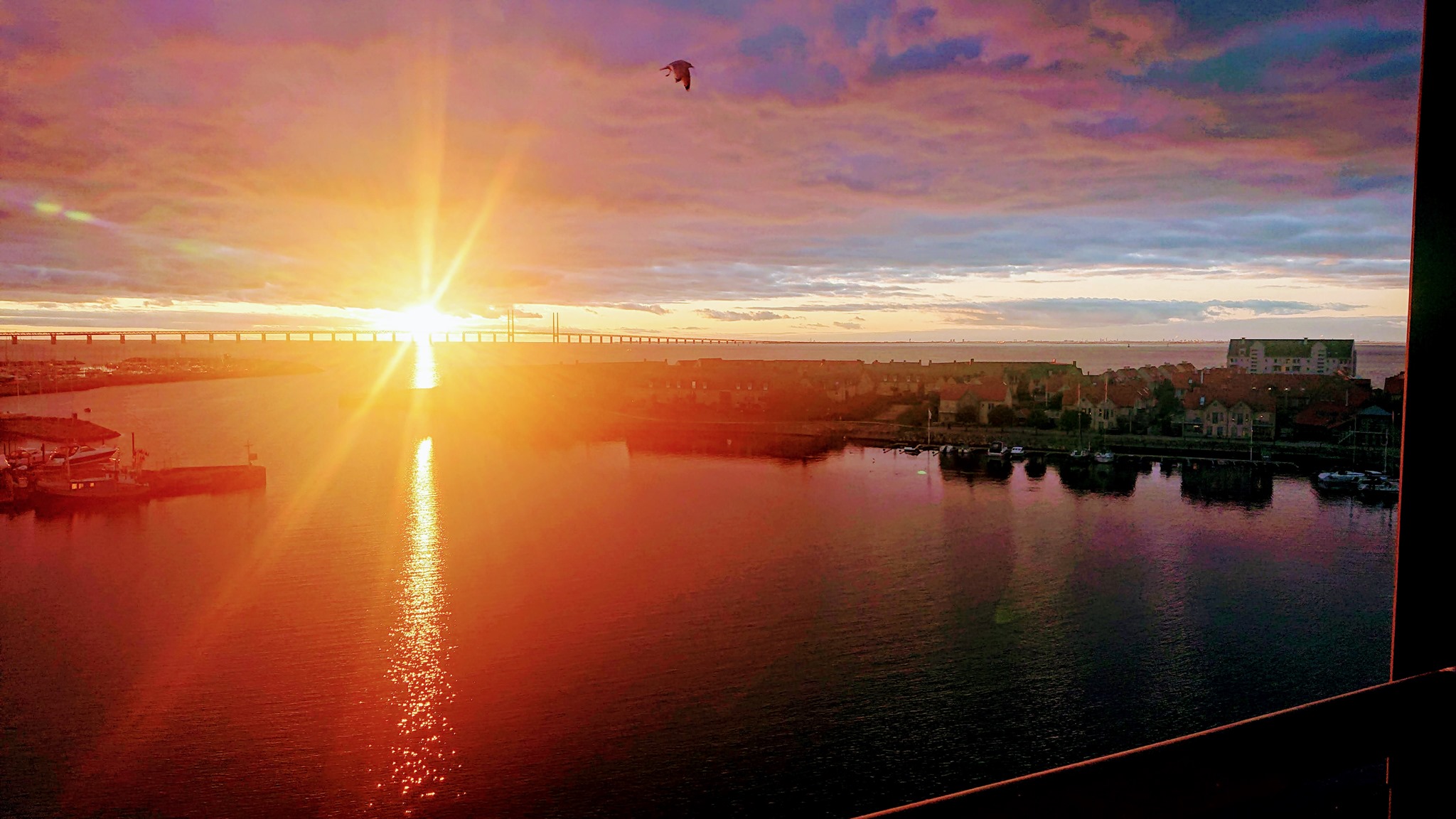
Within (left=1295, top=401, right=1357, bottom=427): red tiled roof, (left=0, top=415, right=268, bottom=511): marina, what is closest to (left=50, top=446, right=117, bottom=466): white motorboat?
(left=0, top=415, right=268, bottom=511): marina

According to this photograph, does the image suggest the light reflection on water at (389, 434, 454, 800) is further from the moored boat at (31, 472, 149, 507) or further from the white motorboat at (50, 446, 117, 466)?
the white motorboat at (50, 446, 117, 466)

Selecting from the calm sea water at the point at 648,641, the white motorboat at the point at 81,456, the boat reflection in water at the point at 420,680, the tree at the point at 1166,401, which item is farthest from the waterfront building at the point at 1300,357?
the white motorboat at the point at 81,456

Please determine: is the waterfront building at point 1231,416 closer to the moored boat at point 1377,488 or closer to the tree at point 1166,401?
the tree at point 1166,401

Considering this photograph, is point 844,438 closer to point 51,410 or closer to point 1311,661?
point 1311,661

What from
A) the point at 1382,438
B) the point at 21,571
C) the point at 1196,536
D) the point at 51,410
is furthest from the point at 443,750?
the point at 51,410

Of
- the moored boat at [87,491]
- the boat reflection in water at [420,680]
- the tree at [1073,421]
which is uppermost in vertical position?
the tree at [1073,421]

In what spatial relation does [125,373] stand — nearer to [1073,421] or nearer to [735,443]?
[735,443]

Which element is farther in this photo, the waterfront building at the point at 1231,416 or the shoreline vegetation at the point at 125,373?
the shoreline vegetation at the point at 125,373

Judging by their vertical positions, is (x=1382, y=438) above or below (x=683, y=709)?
above
